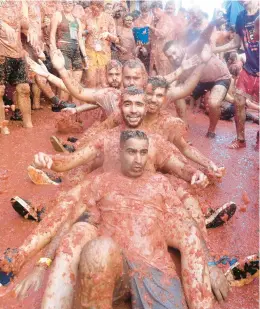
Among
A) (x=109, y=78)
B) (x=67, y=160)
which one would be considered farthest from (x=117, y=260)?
(x=109, y=78)

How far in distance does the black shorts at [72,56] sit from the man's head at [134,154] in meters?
4.91

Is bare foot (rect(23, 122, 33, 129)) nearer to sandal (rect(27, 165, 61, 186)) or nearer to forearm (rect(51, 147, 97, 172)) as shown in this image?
sandal (rect(27, 165, 61, 186))

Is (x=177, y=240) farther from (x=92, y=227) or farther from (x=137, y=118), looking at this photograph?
(x=137, y=118)

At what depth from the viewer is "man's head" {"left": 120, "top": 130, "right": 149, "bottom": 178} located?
11.4 feet

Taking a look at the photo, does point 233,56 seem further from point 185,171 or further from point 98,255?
point 98,255

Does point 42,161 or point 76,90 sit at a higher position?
point 42,161

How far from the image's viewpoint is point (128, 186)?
11.3 feet

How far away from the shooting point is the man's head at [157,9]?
9.49 meters

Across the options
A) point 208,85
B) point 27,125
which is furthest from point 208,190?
point 27,125

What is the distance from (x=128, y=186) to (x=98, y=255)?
874 mm

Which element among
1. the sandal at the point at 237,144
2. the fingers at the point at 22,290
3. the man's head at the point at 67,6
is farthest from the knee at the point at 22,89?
the fingers at the point at 22,290

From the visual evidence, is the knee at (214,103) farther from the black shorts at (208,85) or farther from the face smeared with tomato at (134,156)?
the face smeared with tomato at (134,156)

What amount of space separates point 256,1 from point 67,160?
3.91 metres

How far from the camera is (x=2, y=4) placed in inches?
256
